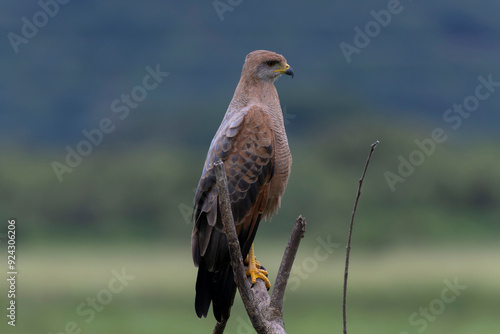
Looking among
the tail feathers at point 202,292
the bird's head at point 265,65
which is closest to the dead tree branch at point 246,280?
the tail feathers at point 202,292

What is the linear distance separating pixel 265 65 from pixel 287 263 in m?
1.78

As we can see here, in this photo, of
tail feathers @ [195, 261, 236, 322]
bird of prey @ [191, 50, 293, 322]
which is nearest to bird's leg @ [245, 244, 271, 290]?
bird of prey @ [191, 50, 293, 322]

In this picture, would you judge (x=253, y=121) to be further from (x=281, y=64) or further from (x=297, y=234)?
(x=297, y=234)

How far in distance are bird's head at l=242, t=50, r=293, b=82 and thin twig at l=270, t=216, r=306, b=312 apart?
1579mm

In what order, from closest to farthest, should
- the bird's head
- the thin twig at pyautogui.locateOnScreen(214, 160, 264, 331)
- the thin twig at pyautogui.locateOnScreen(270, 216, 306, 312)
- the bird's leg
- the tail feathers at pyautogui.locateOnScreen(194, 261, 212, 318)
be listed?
the thin twig at pyautogui.locateOnScreen(214, 160, 264, 331) < the thin twig at pyautogui.locateOnScreen(270, 216, 306, 312) < the tail feathers at pyautogui.locateOnScreen(194, 261, 212, 318) < the bird's head < the bird's leg

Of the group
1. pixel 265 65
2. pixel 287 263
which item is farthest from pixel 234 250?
pixel 265 65

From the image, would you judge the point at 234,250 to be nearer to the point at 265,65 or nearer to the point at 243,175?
the point at 243,175

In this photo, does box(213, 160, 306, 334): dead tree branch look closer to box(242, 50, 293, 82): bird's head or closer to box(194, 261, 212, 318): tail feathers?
box(194, 261, 212, 318): tail feathers

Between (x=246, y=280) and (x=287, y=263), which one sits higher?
(x=287, y=263)

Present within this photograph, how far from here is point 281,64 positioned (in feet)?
17.5

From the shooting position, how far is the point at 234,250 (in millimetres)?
4180

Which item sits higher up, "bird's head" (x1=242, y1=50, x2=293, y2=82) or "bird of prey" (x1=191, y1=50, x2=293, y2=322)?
"bird's head" (x1=242, y1=50, x2=293, y2=82)

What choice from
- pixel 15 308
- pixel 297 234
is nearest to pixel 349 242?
pixel 297 234

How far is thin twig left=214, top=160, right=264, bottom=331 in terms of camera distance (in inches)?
160
